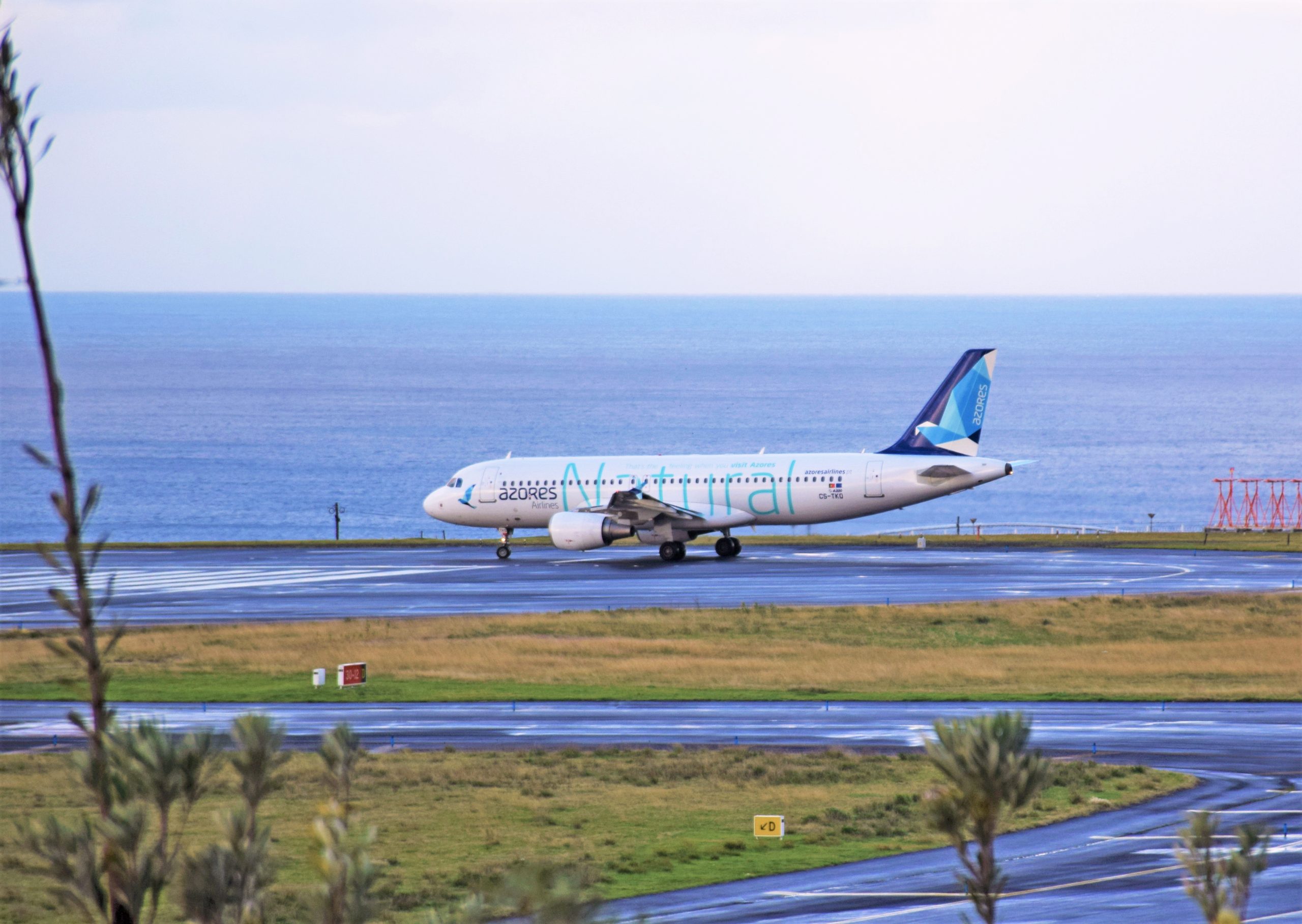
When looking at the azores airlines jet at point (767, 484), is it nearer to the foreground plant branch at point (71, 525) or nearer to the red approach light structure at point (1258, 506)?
the red approach light structure at point (1258, 506)

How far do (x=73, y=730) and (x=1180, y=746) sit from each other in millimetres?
23827

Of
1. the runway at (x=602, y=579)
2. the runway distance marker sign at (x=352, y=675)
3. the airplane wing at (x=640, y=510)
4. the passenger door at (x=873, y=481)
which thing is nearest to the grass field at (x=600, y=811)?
the runway distance marker sign at (x=352, y=675)

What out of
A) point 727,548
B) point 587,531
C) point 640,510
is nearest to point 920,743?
point 640,510

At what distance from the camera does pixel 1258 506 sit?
12406 cm

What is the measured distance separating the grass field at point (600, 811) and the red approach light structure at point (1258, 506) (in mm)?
69220

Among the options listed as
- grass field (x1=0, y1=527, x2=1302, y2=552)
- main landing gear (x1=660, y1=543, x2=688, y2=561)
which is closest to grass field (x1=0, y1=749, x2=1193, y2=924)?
main landing gear (x1=660, y1=543, x2=688, y2=561)

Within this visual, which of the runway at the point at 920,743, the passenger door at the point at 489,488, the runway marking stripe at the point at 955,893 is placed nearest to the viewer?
the runway at the point at 920,743

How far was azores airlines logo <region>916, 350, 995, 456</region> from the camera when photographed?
6700 cm

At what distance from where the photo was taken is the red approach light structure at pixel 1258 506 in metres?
101

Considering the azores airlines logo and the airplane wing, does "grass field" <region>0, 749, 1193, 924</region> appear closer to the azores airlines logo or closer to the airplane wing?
the airplane wing

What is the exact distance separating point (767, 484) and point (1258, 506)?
71751 mm

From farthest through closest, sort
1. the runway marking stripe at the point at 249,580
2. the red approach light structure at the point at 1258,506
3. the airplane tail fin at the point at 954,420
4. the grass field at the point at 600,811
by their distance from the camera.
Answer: the red approach light structure at the point at 1258,506, the airplane tail fin at the point at 954,420, the runway marking stripe at the point at 249,580, the grass field at the point at 600,811

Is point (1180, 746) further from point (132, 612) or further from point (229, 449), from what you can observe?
point (229, 449)

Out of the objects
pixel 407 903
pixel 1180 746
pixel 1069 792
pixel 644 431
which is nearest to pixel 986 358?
pixel 1180 746
